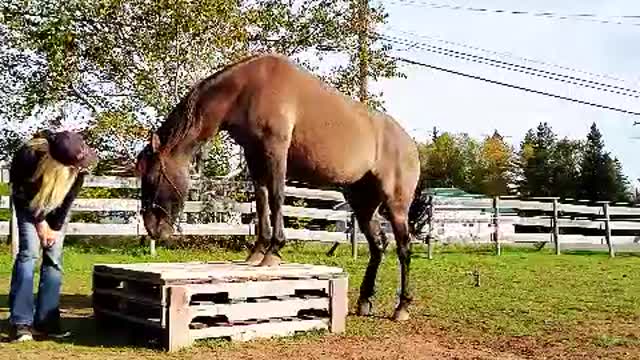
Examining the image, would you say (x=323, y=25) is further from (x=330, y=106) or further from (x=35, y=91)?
(x=330, y=106)

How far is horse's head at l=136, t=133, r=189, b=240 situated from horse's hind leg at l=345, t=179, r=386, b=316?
199 cm

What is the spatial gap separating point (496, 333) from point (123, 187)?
9.96 m

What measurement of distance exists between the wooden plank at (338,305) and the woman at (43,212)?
6.73 ft

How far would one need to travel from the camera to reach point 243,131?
255 inches

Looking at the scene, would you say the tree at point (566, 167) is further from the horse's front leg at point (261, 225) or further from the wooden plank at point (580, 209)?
the horse's front leg at point (261, 225)

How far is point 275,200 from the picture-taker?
21.5 ft

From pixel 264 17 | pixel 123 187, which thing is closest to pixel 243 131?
pixel 123 187

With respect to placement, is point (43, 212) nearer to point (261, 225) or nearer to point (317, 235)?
point (261, 225)

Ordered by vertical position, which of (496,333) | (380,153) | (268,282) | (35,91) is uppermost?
(35,91)

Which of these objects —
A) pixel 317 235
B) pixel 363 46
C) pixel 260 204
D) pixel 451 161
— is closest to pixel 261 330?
pixel 260 204

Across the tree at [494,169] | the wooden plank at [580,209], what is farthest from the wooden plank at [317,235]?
the tree at [494,169]

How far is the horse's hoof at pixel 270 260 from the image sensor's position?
659 cm

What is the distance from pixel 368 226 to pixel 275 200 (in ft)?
5.56

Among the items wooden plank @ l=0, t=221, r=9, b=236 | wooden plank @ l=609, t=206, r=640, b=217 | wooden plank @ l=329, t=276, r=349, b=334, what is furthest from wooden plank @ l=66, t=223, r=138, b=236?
wooden plank @ l=609, t=206, r=640, b=217
